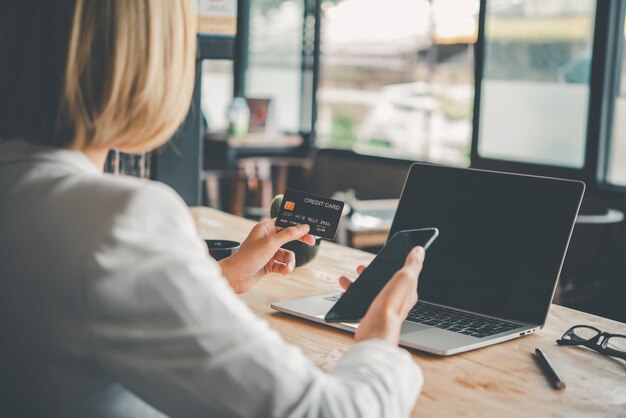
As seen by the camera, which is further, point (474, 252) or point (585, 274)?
point (585, 274)

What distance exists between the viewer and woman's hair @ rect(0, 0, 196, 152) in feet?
2.47

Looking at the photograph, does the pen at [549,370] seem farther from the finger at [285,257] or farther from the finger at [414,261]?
the finger at [285,257]

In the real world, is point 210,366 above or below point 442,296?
above

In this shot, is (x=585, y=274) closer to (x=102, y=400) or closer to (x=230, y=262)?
(x=230, y=262)

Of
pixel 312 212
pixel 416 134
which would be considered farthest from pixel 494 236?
pixel 416 134

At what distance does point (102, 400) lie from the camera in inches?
29.4

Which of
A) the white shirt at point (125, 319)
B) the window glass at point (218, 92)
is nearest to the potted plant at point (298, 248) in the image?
the white shirt at point (125, 319)

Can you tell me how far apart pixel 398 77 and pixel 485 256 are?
17.8ft

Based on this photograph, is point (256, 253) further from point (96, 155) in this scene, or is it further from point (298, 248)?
point (96, 155)

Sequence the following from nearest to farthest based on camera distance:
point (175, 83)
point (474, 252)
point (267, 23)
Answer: point (175, 83)
point (474, 252)
point (267, 23)

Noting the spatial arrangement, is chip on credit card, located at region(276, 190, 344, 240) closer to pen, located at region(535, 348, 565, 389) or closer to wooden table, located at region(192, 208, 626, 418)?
wooden table, located at region(192, 208, 626, 418)

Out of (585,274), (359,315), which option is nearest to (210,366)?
(359,315)

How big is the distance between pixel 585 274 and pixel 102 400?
334cm

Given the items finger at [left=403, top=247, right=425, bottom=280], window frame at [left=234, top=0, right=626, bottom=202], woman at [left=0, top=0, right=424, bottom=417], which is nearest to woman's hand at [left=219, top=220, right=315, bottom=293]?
finger at [left=403, top=247, right=425, bottom=280]
